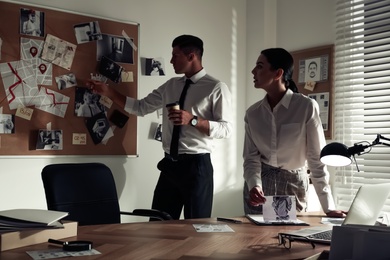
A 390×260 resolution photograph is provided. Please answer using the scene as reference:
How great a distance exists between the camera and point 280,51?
2.69m

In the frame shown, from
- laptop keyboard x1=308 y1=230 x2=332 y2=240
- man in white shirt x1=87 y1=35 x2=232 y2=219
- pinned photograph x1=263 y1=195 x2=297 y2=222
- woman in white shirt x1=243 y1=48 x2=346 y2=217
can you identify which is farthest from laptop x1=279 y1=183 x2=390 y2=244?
man in white shirt x1=87 y1=35 x2=232 y2=219

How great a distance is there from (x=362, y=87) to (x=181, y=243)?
2.40m

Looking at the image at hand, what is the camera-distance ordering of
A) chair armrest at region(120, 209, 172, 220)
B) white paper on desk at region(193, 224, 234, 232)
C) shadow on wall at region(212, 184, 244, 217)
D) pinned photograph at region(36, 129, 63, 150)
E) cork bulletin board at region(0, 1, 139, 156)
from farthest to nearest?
shadow on wall at region(212, 184, 244, 217) → pinned photograph at region(36, 129, 63, 150) → cork bulletin board at region(0, 1, 139, 156) → chair armrest at region(120, 209, 172, 220) → white paper on desk at region(193, 224, 234, 232)

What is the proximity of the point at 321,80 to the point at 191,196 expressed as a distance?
1486mm

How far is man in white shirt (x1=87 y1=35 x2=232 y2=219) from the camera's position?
3.13m

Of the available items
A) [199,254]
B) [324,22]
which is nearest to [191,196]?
[199,254]

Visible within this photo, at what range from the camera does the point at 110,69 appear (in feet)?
11.4

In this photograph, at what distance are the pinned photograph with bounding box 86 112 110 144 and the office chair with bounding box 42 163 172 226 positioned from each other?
76 centimetres

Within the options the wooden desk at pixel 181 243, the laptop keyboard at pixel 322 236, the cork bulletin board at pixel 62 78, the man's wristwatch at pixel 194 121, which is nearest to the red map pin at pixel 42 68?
the cork bulletin board at pixel 62 78

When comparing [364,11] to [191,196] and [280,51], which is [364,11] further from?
[191,196]

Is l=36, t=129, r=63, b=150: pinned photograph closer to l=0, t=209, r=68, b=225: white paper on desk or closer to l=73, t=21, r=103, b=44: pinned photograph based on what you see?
l=73, t=21, r=103, b=44: pinned photograph

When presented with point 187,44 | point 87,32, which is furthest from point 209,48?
point 87,32

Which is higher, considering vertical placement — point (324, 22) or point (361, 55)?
point (324, 22)

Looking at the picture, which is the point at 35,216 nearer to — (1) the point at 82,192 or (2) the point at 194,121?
(1) the point at 82,192
